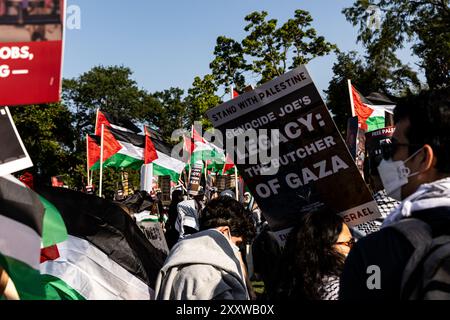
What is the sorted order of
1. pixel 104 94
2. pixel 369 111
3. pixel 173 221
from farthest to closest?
pixel 104 94
pixel 369 111
pixel 173 221

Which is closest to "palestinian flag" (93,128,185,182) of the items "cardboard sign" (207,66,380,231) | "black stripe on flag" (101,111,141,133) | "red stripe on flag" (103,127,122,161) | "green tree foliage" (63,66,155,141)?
"red stripe on flag" (103,127,122,161)

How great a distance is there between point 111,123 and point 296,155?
17087 millimetres

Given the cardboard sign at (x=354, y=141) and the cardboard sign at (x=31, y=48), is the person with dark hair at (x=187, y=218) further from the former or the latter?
the cardboard sign at (x=31, y=48)

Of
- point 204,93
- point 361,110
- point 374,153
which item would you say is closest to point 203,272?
point 374,153

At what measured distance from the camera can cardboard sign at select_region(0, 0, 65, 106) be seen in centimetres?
228

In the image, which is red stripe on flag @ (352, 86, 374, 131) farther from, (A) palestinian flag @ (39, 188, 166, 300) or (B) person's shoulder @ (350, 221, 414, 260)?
(B) person's shoulder @ (350, 221, 414, 260)

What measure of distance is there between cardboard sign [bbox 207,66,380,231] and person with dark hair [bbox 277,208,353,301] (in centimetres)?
50

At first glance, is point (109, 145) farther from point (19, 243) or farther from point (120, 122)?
point (19, 243)

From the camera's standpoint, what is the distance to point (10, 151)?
9.50 feet

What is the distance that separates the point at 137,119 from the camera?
3179 inches

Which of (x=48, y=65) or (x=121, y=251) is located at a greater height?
(x=48, y=65)

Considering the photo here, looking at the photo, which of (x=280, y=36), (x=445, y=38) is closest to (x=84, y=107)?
(x=280, y=36)
